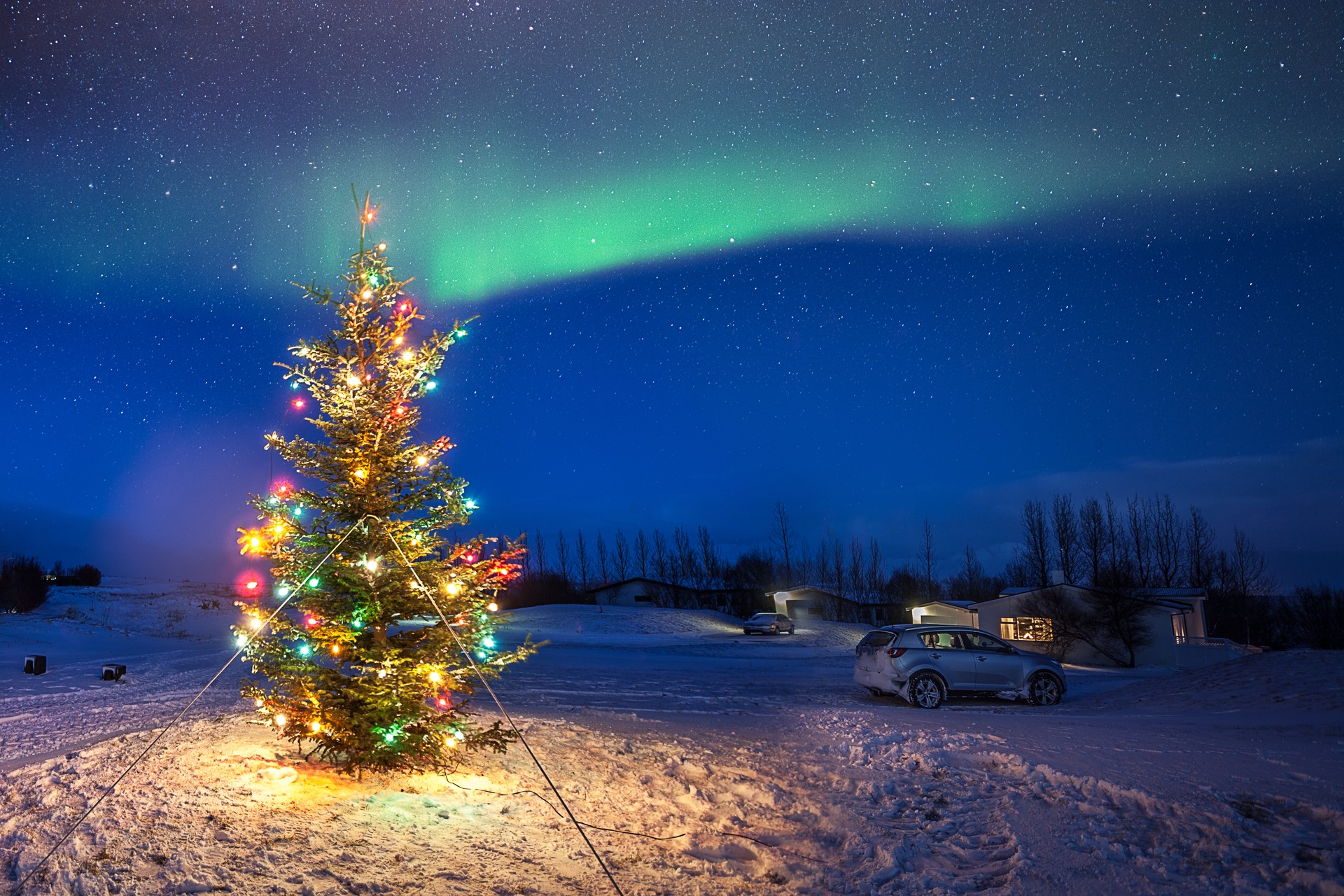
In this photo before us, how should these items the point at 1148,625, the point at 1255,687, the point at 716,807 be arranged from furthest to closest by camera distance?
the point at 1148,625 < the point at 1255,687 < the point at 716,807

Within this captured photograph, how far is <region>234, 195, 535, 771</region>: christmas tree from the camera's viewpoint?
23.0 ft

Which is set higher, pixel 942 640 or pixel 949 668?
pixel 942 640

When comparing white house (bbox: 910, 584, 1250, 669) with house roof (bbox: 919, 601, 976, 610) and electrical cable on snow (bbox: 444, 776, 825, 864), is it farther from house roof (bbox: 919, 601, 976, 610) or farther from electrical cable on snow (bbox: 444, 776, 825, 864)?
electrical cable on snow (bbox: 444, 776, 825, 864)

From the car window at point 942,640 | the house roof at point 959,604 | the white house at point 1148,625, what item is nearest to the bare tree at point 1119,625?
the white house at point 1148,625

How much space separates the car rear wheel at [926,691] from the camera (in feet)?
50.2

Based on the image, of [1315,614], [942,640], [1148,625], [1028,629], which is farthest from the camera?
[1315,614]

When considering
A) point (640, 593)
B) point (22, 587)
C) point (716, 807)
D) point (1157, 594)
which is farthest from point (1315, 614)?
point (22, 587)

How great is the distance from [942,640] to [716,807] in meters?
10.3

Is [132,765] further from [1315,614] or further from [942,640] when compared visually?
[1315,614]

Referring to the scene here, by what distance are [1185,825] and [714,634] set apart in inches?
1935

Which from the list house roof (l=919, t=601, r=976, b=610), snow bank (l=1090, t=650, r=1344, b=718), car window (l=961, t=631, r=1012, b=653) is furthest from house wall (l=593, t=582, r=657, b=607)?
car window (l=961, t=631, r=1012, b=653)

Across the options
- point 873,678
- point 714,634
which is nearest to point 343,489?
point 873,678

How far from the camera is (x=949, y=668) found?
15.5m

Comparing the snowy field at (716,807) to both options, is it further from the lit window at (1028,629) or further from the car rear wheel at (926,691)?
the lit window at (1028,629)
